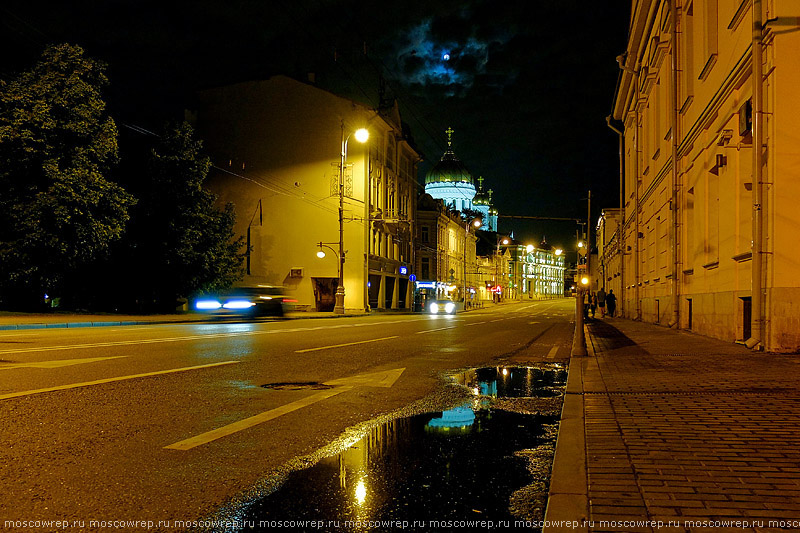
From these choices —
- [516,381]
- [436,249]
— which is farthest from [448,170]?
[516,381]

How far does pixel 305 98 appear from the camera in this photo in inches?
1811

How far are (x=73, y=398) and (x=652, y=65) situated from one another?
82.4 ft

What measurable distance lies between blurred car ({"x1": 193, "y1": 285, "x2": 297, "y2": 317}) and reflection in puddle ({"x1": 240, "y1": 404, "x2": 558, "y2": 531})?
1115 inches

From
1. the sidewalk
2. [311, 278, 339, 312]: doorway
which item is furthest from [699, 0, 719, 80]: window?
[311, 278, 339, 312]: doorway

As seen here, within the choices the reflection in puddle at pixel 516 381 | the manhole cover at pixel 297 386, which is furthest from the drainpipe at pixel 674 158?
the manhole cover at pixel 297 386

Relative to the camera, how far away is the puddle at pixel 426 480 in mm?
3562

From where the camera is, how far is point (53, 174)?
26.0 m

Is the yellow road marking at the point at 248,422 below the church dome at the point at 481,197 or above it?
below

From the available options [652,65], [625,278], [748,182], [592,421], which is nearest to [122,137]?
[652,65]

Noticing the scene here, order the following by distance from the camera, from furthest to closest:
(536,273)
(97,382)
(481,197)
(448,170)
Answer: (536,273)
(481,197)
(448,170)
(97,382)

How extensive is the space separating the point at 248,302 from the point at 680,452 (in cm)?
3031

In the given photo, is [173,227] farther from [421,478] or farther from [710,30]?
[421,478]

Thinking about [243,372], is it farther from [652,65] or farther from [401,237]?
[401,237]

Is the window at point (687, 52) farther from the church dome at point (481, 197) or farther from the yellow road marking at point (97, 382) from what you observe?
the church dome at point (481, 197)
